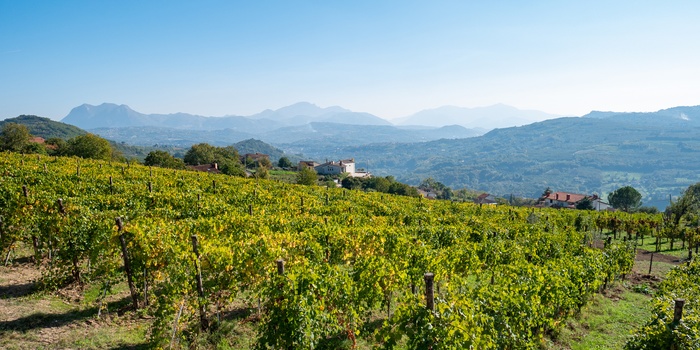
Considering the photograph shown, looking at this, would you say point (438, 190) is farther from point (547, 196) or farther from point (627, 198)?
point (627, 198)

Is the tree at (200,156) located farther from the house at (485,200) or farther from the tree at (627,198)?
the tree at (627,198)

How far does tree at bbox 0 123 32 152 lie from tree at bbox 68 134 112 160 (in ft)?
23.7

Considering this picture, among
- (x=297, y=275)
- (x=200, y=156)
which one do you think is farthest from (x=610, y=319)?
(x=200, y=156)

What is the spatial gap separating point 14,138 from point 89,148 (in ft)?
52.8

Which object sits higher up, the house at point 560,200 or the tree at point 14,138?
the tree at point 14,138

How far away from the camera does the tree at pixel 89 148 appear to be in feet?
194

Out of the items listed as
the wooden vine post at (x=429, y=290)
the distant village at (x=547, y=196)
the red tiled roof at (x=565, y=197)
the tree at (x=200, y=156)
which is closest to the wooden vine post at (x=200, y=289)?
the wooden vine post at (x=429, y=290)

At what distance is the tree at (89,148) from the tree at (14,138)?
7214 millimetres

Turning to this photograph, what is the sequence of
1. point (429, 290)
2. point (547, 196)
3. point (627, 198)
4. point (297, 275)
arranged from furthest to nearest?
point (547, 196)
point (627, 198)
point (297, 275)
point (429, 290)

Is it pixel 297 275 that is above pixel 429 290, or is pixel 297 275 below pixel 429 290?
below

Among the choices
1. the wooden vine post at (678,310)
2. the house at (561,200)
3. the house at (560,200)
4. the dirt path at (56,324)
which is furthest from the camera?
the house at (560,200)

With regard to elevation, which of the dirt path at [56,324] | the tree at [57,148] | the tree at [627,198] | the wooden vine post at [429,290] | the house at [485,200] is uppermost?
the tree at [57,148]

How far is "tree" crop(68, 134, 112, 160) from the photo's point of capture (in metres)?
59.1

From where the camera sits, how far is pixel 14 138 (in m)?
62.9
